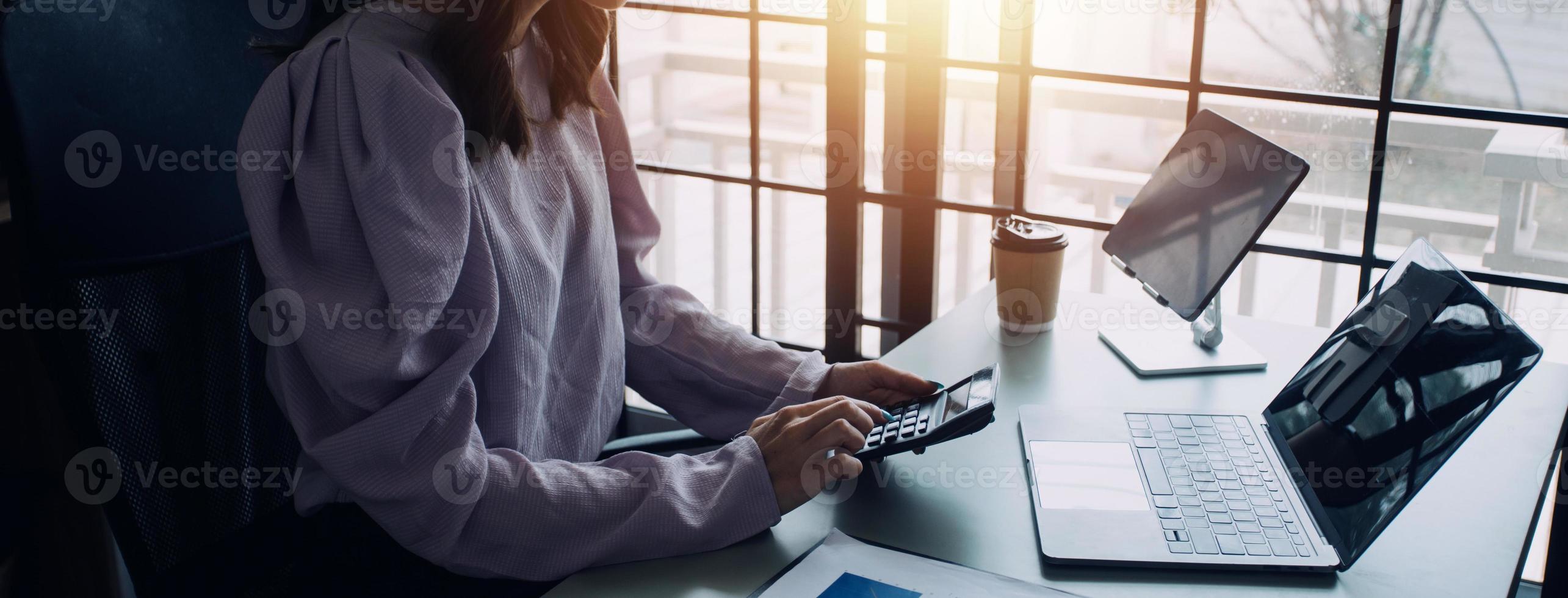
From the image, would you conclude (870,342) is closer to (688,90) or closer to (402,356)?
(688,90)

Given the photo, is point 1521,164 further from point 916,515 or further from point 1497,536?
point 916,515

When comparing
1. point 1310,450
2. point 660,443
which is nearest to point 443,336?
point 660,443

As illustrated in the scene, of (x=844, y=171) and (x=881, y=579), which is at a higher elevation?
(x=844, y=171)

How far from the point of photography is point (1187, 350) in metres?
1.41

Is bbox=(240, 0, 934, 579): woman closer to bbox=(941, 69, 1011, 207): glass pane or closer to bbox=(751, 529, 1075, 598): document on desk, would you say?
bbox=(751, 529, 1075, 598): document on desk

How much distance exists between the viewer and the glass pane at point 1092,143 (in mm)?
1716

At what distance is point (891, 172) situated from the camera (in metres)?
1.88

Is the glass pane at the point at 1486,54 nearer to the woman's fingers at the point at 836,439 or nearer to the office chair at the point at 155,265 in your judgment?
the woman's fingers at the point at 836,439

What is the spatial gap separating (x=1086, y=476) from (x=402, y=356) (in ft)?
2.05

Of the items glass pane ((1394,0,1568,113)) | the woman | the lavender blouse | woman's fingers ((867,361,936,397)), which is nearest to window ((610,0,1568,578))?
glass pane ((1394,0,1568,113))

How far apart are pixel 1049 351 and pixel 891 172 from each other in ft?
1.78

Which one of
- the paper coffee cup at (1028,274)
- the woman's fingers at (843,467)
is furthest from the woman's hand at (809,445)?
the paper coffee cup at (1028,274)

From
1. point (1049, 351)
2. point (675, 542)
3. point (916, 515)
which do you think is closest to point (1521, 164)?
point (1049, 351)

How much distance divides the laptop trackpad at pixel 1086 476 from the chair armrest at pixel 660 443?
39 centimetres
